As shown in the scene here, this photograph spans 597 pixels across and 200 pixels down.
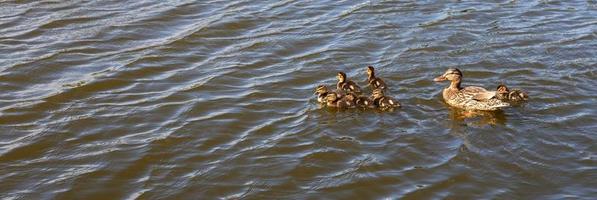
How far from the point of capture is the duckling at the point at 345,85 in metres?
8.26

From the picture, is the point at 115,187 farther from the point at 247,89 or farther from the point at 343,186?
the point at 247,89

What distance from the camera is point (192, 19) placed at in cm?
1057

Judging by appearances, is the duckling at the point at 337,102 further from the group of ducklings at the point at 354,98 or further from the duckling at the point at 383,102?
the duckling at the point at 383,102

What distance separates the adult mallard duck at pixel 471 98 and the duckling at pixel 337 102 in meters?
0.94

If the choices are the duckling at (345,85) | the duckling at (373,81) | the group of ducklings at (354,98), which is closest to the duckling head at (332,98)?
the group of ducklings at (354,98)

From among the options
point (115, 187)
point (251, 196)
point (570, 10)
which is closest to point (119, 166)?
point (115, 187)

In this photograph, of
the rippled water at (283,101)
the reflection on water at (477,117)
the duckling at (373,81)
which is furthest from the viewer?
the duckling at (373,81)

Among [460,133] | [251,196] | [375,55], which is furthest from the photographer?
[375,55]

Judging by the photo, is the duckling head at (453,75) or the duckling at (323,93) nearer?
the duckling at (323,93)

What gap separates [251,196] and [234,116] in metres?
1.60

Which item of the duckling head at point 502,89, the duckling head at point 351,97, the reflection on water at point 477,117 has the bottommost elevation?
the reflection on water at point 477,117

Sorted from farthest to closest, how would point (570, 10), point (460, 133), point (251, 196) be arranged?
1. point (570, 10)
2. point (460, 133)
3. point (251, 196)

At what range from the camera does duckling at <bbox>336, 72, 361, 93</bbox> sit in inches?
325

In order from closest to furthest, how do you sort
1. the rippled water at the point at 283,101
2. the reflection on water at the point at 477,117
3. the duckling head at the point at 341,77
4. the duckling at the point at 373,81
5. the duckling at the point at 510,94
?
the rippled water at the point at 283,101 → the reflection on water at the point at 477,117 → the duckling at the point at 510,94 → the duckling at the point at 373,81 → the duckling head at the point at 341,77
